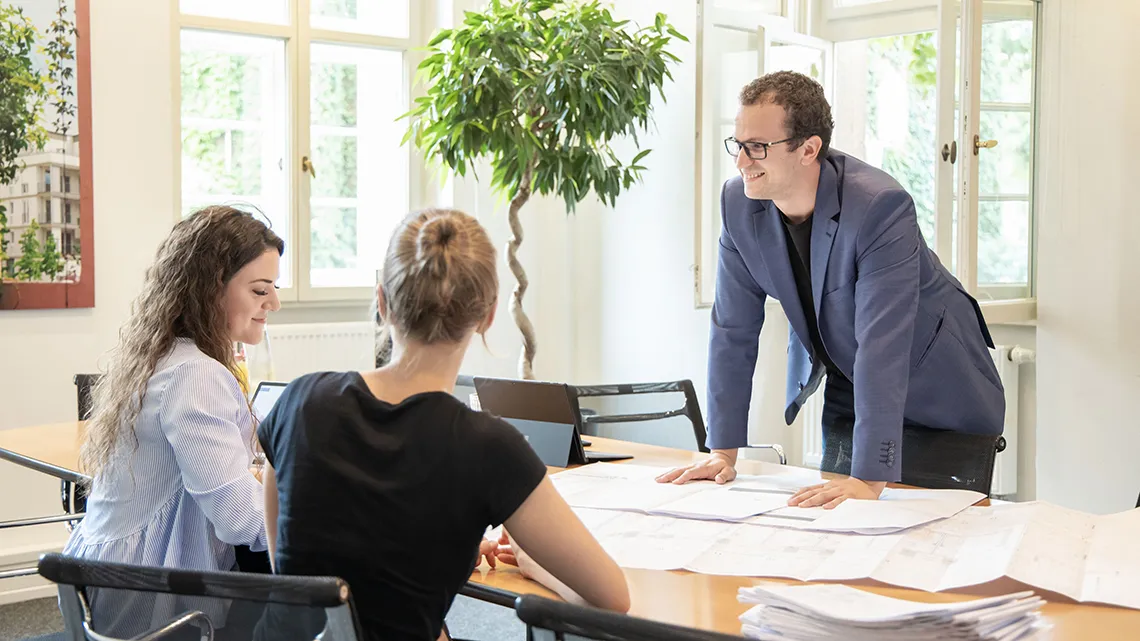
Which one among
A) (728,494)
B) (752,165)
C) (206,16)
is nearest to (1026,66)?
(752,165)

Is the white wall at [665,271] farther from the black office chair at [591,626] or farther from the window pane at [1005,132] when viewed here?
the black office chair at [591,626]

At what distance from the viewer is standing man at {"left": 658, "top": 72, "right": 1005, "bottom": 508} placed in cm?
200

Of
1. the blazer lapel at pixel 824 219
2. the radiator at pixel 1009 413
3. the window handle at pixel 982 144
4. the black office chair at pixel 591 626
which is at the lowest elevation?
the radiator at pixel 1009 413

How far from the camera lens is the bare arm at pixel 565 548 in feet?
4.16

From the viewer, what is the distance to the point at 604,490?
6.53 feet

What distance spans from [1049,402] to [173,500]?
3.04 m

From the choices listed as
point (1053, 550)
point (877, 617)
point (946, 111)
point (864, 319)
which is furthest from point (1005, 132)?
point (877, 617)

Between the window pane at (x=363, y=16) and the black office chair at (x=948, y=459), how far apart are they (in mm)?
3608

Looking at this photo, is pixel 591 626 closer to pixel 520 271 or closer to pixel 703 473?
pixel 703 473

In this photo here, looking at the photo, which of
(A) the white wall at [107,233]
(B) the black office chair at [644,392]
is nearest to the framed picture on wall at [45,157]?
(A) the white wall at [107,233]

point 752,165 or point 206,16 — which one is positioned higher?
point 206,16

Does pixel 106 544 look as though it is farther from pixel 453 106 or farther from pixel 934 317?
pixel 453 106

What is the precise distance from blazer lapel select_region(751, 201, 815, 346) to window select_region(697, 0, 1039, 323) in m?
1.80

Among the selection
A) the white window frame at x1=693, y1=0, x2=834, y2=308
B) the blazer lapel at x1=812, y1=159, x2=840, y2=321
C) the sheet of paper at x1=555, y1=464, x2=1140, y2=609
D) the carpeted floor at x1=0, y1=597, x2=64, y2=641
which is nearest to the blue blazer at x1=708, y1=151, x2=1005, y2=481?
the blazer lapel at x1=812, y1=159, x2=840, y2=321
